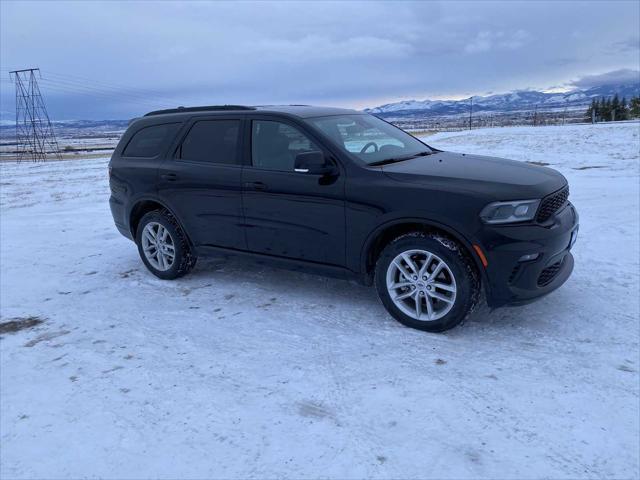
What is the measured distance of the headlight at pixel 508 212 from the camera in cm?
352

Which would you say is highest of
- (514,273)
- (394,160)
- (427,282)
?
(394,160)

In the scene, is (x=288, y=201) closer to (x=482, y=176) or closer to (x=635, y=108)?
(x=482, y=176)

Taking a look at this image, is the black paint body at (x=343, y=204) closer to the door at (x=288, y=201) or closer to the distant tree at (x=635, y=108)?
the door at (x=288, y=201)

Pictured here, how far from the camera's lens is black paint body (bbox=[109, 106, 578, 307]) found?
11.7 ft

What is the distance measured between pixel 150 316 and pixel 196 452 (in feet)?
6.89

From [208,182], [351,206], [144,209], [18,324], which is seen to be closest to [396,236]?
[351,206]

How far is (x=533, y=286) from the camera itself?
3.59 meters

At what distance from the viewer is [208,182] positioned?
16.0 ft

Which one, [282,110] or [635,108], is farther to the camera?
[635,108]

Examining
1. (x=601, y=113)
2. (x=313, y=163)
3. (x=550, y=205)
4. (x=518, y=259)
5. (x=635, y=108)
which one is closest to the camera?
(x=518, y=259)

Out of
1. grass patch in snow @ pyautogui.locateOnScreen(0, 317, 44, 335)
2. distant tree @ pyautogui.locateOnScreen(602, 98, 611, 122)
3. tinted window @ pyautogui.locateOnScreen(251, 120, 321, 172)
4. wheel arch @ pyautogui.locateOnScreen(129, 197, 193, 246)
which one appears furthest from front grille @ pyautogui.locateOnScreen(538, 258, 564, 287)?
distant tree @ pyautogui.locateOnScreen(602, 98, 611, 122)

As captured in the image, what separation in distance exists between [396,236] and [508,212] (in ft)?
2.95

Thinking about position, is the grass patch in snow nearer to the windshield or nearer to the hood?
the windshield

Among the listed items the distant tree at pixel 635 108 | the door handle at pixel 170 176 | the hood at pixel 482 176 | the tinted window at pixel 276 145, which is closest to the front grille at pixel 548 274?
the hood at pixel 482 176
